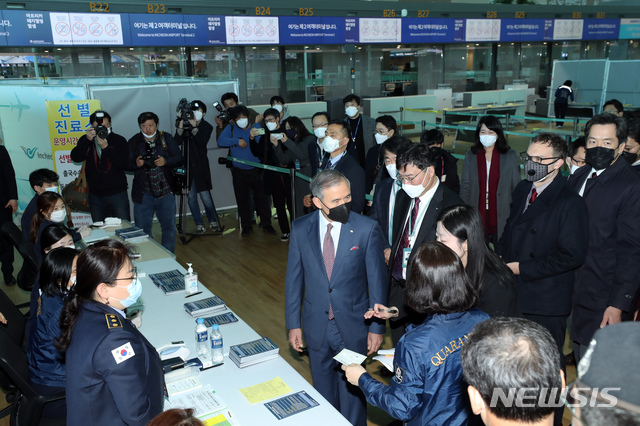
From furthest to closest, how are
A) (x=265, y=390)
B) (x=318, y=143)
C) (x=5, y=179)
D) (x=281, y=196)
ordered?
(x=281, y=196) → (x=318, y=143) → (x=5, y=179) → (x=265, y=390)

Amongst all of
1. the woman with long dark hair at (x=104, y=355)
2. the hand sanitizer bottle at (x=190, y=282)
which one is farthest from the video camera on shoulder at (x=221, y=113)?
the woman with long dark hair at (x=104, y=355)

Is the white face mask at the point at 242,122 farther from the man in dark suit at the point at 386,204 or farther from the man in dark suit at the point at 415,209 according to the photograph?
the man in dark suit at the point at 415,209

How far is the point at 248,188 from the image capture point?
7.13 metres

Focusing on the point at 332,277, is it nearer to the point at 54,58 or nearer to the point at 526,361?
the point at 526,361

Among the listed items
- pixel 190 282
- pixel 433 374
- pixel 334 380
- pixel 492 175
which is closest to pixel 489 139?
pixel 492 175

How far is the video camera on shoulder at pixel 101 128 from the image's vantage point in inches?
221

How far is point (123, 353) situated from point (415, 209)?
187 centimetres

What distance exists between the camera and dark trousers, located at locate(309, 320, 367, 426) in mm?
2885

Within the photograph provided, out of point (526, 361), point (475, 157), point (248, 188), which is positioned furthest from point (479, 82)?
point (526, 361)

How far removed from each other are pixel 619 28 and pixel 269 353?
1849 centimetres

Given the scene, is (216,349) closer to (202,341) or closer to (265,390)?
(202,341)

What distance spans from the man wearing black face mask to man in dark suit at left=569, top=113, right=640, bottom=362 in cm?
18

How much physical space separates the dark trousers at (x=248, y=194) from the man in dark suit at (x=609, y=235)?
470 centimetres

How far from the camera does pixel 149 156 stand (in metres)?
5.78
